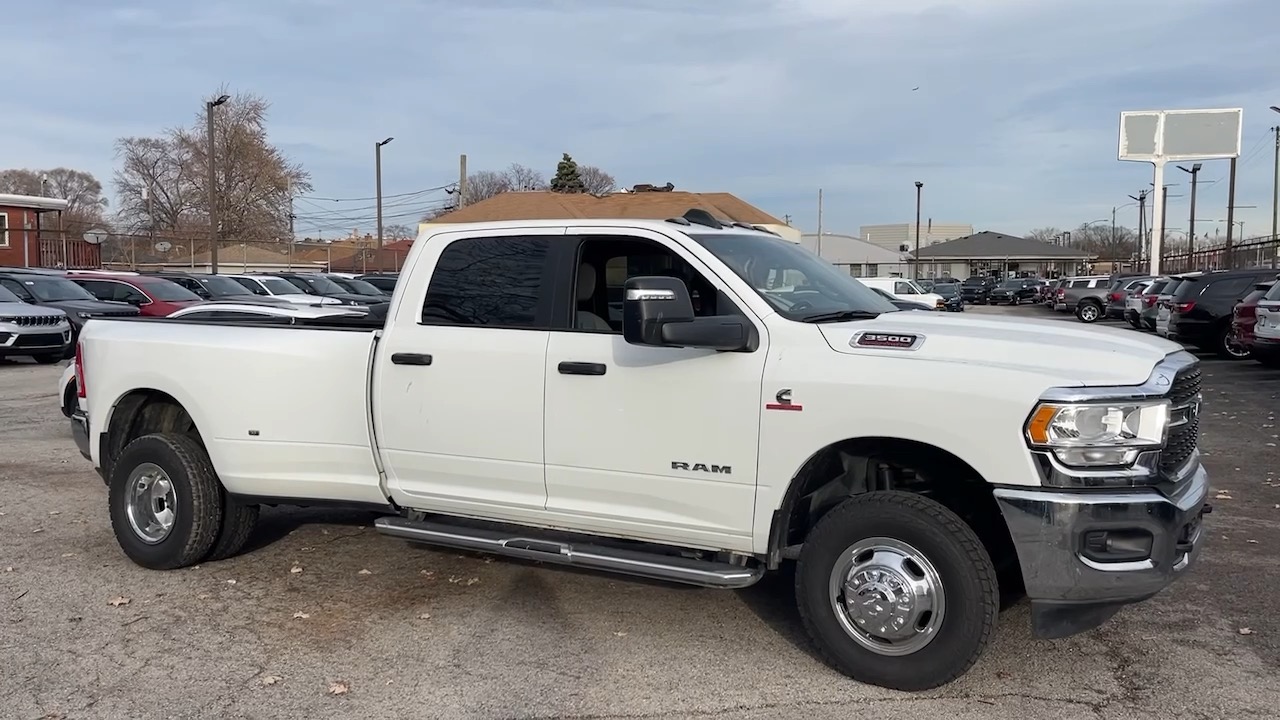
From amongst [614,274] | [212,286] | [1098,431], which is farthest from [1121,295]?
[1098,431]

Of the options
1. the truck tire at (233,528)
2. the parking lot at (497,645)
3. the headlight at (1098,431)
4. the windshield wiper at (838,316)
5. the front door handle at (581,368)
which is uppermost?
the windshield wiper at (838,316)

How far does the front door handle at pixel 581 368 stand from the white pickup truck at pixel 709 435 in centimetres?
1

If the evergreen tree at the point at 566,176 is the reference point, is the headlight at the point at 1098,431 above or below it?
below

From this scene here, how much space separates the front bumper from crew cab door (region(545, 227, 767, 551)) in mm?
1100

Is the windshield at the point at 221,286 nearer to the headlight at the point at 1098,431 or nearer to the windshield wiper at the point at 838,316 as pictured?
the windshield wiper at the point at 838,316

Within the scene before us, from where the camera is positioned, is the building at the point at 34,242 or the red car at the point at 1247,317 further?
the building at the point at 34,242

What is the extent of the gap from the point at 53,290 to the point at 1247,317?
68.0 ft

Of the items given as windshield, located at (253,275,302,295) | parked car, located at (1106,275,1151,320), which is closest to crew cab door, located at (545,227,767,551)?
windshield, located at (253,275,302,295)

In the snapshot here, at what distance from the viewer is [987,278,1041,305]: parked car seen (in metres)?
53.2

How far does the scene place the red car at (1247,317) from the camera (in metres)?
15.5

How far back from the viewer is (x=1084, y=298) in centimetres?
3775

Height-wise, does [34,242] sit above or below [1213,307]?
above

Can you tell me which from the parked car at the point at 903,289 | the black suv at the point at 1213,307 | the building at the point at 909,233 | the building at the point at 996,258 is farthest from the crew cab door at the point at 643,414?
the building at the point at 909,233

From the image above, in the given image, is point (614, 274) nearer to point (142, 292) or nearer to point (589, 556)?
point (589, 556)
